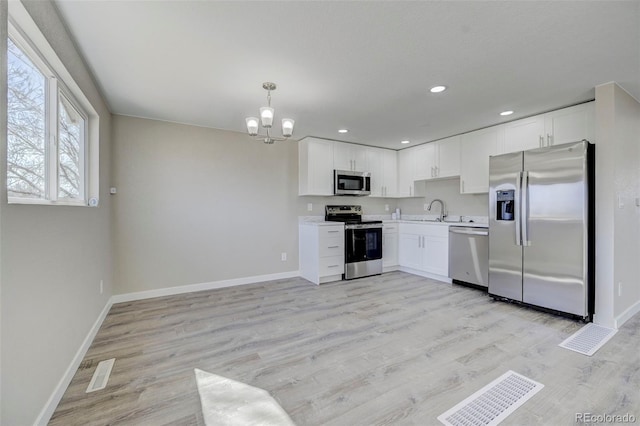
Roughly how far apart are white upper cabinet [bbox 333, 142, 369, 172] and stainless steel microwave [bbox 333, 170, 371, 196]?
12 centimetres

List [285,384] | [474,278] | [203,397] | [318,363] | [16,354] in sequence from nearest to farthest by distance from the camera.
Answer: [16,354]
[203,397]
[285,384]
[318,363]
[474,278]

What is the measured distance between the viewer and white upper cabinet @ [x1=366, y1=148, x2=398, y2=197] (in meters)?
5.22

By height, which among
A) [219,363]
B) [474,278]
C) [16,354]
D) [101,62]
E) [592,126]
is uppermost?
[101,62]

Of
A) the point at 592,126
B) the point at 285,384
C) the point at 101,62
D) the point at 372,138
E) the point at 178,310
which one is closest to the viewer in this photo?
the point at 285,384

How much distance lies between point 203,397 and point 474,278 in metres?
3.68

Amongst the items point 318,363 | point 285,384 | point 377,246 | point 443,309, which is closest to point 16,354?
point 285,384

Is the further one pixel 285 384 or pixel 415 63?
pixel 415 63

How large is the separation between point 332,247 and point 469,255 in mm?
2035

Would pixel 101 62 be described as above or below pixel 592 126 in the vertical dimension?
above

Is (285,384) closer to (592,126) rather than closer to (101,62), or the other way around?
(101,62)

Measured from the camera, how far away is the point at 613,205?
267cm

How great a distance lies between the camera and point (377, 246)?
15.7 feet

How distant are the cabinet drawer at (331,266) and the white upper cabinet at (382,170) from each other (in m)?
1.57

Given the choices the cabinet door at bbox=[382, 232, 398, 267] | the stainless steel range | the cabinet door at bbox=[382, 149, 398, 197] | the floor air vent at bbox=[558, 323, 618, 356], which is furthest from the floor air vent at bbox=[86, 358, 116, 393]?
the cabinet door at bbox=[382, 149, 398, 197]
